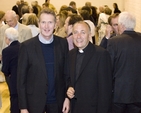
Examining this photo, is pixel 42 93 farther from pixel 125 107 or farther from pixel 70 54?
pixel 125 107

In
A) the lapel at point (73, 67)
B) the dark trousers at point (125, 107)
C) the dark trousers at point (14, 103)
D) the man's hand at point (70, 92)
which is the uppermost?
the lapel at point (73, 67)

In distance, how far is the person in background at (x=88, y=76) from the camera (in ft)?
9.53

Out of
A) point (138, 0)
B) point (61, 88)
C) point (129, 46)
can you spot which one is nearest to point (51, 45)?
point (61, 88)

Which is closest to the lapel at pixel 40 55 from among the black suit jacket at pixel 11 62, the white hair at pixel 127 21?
the white hair at pixel 127 21

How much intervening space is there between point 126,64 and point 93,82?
0.69 m

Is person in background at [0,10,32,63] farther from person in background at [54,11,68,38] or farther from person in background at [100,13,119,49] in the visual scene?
person in background at [100,13,119,49]

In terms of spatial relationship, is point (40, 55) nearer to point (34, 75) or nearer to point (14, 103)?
point (34, 75)

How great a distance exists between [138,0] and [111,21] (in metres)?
6.43

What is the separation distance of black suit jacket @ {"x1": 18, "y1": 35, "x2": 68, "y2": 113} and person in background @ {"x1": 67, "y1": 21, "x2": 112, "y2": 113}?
0.46 feet

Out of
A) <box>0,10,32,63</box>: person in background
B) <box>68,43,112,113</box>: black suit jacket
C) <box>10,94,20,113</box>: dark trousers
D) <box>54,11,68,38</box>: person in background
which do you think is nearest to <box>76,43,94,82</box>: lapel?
<box>68,43,112,113</box>: black suit jacket

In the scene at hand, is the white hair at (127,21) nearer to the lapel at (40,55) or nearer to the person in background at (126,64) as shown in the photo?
the person in background at (126,64)

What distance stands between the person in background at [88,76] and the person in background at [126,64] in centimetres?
53

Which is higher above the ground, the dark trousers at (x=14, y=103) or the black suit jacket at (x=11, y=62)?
the black suit jacket at (x=11, y=62)

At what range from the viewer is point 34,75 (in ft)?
9.59
